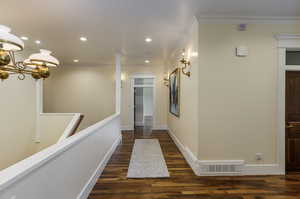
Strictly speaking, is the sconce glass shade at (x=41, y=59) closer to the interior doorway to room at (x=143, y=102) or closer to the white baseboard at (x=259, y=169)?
the white baseboard at (x=259, y=169)

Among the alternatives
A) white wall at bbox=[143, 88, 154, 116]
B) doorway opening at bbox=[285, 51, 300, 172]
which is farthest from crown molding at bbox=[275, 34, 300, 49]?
white wall at bbox=[143, 88, 154, 116]

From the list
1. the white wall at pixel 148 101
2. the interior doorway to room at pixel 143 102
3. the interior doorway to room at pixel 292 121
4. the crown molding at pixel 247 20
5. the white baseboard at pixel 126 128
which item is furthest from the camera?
the white wall at pixel 148 101

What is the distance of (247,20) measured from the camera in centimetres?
286

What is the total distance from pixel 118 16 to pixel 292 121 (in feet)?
11.4

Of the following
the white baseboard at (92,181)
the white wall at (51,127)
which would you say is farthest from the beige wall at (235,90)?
the white wall at (51,127)

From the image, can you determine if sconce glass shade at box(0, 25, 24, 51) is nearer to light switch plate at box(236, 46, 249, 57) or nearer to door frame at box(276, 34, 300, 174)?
light switch plate at box(236, 46, 249, 57)

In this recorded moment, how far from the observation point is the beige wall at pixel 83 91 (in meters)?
6.92

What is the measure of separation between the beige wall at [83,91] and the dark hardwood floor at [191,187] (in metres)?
4.26

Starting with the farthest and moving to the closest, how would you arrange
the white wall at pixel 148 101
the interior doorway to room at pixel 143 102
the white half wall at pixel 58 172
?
the white wall at pixel 148 101 → the interior doorway to room at pixel 143 102 → the white half wall at pixel 58 172

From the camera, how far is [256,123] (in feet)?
9.48

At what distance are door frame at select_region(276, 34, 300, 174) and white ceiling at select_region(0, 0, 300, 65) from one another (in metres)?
0.38

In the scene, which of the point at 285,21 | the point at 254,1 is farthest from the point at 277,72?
the point at 254,1

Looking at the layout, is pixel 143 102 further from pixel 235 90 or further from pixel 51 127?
pixel 235 90

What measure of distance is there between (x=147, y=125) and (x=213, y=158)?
5.00 m
